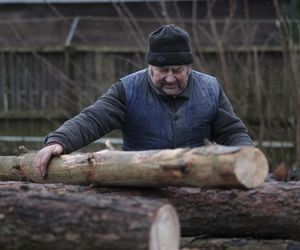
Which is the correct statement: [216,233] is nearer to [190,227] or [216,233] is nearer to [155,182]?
[190,227]

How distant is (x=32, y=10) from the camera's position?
14.2 m

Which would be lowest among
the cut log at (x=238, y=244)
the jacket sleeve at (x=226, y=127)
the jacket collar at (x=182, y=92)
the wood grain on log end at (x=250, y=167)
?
the cut log at (x=238, y=244)

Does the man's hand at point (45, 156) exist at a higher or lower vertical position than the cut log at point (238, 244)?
higher

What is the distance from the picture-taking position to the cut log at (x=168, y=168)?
458 centimetres

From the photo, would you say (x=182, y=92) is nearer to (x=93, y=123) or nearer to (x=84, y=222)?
(x=93, y=123)

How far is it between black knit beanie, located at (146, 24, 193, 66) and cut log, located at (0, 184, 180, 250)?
4.88ft

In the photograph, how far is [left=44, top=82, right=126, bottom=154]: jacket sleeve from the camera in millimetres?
5520

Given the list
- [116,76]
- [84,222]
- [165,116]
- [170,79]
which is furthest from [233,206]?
[116,76]

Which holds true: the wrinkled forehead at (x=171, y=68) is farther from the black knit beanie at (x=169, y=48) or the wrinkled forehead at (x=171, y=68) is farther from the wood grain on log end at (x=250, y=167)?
the wood grain on log end at (x=250, y=167)

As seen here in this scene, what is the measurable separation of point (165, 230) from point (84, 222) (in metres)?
0.42

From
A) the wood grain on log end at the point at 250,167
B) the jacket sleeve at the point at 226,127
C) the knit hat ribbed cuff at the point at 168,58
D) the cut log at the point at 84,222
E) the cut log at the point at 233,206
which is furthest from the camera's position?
the jacket sleeve at the point at 226,127

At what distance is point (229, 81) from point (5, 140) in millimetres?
3487

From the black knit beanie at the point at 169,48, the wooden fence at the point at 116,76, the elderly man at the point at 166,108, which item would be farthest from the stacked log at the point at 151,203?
the wooden fence at the point at 116,76

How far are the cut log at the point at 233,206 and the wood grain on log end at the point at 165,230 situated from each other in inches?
26.2
